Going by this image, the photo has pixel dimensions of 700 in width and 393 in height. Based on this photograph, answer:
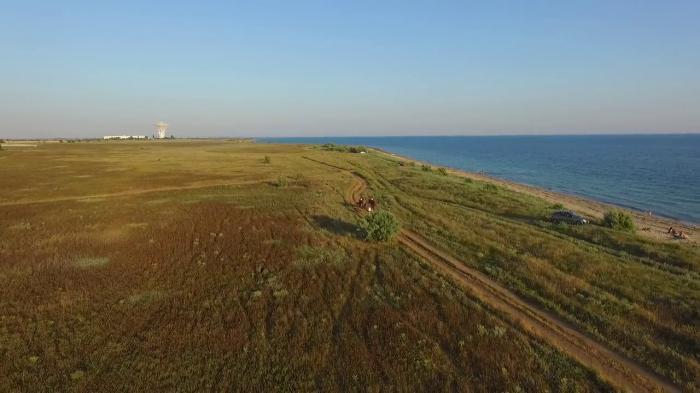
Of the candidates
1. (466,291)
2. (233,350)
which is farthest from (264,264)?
(466,291)

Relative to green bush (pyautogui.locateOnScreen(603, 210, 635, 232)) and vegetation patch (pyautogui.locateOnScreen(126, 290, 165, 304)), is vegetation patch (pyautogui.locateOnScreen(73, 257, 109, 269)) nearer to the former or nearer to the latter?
vegetation patch (pyautogui.locateOnScreen(126, 290, 165, 304))

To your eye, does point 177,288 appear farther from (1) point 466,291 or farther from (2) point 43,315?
(1) point 466,291

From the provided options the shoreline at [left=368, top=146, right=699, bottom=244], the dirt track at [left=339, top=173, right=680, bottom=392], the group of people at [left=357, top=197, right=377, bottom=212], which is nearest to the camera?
the dirt track at [left=339, top=173, right=680, bottom=392]

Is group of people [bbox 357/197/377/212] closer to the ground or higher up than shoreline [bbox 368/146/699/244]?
higher up

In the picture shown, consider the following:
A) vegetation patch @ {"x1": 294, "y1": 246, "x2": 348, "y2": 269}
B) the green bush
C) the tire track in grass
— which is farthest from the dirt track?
the green bush

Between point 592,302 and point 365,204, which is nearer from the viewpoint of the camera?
point 592,302

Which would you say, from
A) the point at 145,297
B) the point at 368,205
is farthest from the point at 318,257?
the point at 368,205

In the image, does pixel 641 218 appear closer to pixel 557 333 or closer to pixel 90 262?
pixel 557 333
